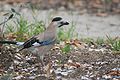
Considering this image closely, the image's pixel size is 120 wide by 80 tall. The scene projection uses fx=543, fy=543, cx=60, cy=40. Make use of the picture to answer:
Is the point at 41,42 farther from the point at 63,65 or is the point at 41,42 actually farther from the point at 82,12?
the point at 82,12

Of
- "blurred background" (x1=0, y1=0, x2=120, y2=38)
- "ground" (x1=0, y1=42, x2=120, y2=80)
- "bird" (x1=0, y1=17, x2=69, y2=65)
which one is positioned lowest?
"blurred background" (x1=0, y1=0, x2=120, y2=38)

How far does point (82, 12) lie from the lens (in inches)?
521

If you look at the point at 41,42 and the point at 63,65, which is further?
the point at 63,65

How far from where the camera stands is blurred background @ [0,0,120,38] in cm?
1188

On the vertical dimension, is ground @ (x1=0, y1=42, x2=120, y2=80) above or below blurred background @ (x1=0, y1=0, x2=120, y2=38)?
above

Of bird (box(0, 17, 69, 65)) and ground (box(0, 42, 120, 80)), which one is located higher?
bird (box(0, 17, 69, 65))

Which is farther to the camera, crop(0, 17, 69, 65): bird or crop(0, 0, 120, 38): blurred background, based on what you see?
crop(0, 0, 120, 38): blurred background

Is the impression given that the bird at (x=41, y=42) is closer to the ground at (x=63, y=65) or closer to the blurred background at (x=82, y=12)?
the ground at (x=63, y=65)

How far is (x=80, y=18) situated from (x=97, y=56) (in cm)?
483

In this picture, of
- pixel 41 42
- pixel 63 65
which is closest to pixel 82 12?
pixel 63 65

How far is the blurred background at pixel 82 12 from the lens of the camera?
39.0 feet

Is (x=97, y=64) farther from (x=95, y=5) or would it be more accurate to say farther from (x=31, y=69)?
(x=95, y=5)

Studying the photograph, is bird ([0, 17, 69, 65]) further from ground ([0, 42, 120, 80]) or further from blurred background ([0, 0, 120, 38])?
blurred background ([0, 0, 120, 38])

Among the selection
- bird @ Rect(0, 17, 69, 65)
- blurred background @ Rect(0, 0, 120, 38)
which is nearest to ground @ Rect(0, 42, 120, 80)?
bird @ Rect(0, 17, 69, 65)
